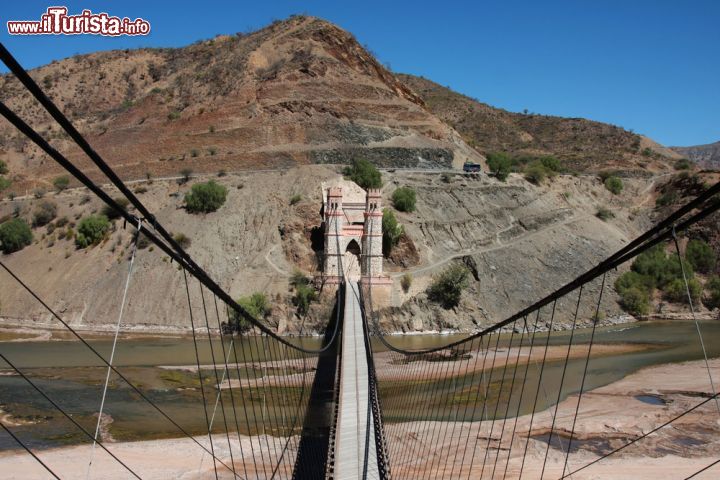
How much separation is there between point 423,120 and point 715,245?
29552 mm

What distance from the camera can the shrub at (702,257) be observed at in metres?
53.3

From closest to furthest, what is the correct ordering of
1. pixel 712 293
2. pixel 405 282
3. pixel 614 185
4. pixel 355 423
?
pixel 355 423 → pixel 405 282 → pixel 712 293 → pixel 614 185

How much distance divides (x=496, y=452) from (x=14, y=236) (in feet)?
151

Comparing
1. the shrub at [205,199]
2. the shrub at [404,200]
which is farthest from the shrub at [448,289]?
the shrub at [205,199]

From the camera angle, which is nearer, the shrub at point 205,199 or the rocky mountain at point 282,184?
the rocky mountain at point 282,184

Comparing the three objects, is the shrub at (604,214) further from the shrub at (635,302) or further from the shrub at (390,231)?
the shrub at (390,231)

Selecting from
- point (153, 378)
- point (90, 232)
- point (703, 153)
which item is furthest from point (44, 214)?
point (703, 153)

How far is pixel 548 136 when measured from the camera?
99.6m

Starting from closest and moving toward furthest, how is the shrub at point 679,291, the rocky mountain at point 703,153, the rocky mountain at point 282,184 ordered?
1. the rocky mountain at point 282,184
2. the shrub at point 679,291
3. the rocky mountain at point 703,153

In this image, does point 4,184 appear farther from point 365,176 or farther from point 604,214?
point 604,214

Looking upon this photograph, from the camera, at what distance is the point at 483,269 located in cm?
4541

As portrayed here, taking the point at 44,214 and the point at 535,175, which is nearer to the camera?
the point at 44,214

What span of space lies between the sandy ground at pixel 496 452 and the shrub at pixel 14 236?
38847 millimetres

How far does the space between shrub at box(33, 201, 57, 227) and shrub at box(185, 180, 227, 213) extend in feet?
41.9
